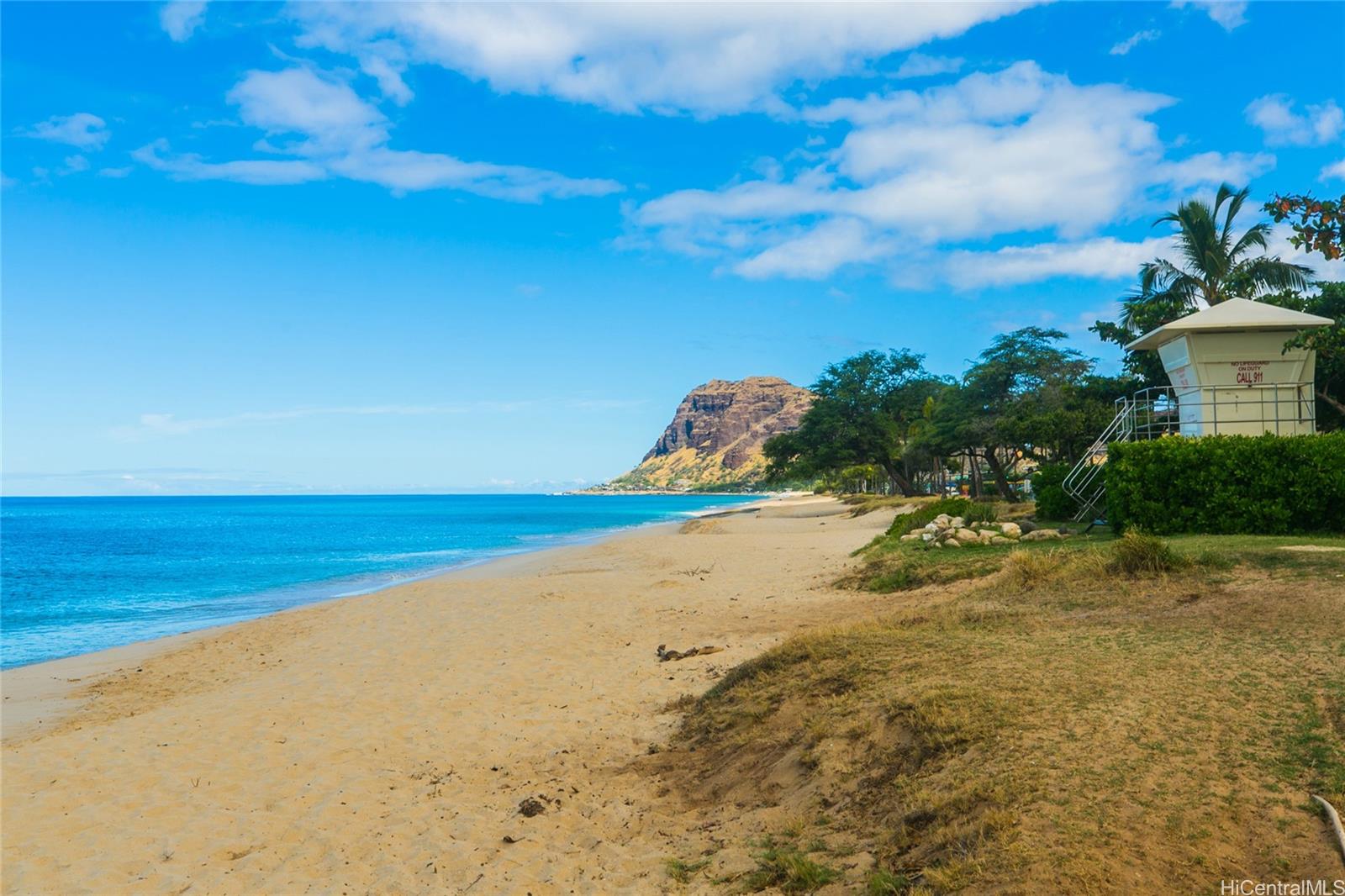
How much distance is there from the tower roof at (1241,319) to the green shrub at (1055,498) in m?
4.16

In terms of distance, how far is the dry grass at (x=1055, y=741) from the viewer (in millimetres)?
3986

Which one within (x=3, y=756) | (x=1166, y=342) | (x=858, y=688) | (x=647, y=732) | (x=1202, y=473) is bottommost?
(x=3, y=756)

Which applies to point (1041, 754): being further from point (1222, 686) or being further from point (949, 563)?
point (949, 563)

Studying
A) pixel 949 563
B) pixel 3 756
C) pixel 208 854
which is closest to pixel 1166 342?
pixel 949 563

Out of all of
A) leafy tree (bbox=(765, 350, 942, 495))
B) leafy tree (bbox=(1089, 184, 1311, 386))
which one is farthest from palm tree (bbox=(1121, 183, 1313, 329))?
leafy tree (bbox=(765, 350, 942, 495))

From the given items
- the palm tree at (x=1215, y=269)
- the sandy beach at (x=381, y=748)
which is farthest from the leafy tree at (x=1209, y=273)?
the sandy beach at (x=381, y=748)

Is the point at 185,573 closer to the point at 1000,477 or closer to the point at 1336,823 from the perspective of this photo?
the point at 1000,477

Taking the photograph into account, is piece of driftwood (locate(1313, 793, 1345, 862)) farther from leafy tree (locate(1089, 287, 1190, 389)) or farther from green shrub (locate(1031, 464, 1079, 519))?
leafy tree (locate(1089, 287, 1190, 389))

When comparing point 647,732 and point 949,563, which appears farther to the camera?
point 949,563

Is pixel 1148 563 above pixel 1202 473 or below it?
below

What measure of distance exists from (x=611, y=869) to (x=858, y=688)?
8.60 ft

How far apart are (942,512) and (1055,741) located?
66.8 feet

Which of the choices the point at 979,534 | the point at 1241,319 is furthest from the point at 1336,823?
the point at 1241,319

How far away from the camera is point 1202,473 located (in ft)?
49.2
